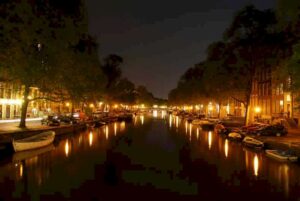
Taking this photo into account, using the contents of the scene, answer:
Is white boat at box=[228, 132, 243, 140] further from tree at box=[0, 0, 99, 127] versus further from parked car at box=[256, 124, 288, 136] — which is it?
tree at box=[0, 0, 99, 127]

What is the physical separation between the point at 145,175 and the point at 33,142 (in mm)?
16309

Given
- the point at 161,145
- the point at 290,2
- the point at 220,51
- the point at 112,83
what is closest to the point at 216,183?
the point at 290,2

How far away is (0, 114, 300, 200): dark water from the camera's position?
20.8m

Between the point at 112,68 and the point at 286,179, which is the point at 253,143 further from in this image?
the point at 112,68

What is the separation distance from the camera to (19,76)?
47.2 metres

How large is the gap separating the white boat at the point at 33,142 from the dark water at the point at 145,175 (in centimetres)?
118

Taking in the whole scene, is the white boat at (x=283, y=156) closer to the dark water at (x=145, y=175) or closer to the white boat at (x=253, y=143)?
the dark water at (x=145, y=175)

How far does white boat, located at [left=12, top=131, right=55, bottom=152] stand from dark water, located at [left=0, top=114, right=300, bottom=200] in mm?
1178

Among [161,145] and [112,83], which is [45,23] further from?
[112,83]

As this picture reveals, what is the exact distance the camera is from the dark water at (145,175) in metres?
20.8

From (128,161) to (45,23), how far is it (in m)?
24.1

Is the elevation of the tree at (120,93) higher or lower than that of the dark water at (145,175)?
higher

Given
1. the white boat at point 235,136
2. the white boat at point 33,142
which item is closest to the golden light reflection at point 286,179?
the white boat at point 235,136

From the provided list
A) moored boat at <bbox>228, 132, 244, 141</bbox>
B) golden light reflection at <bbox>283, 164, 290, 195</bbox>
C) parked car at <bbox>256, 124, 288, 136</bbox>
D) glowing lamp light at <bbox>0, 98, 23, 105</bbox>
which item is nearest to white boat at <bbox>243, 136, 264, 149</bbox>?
moored boat at <bbox>228, 132, 244, 141</bbox>
